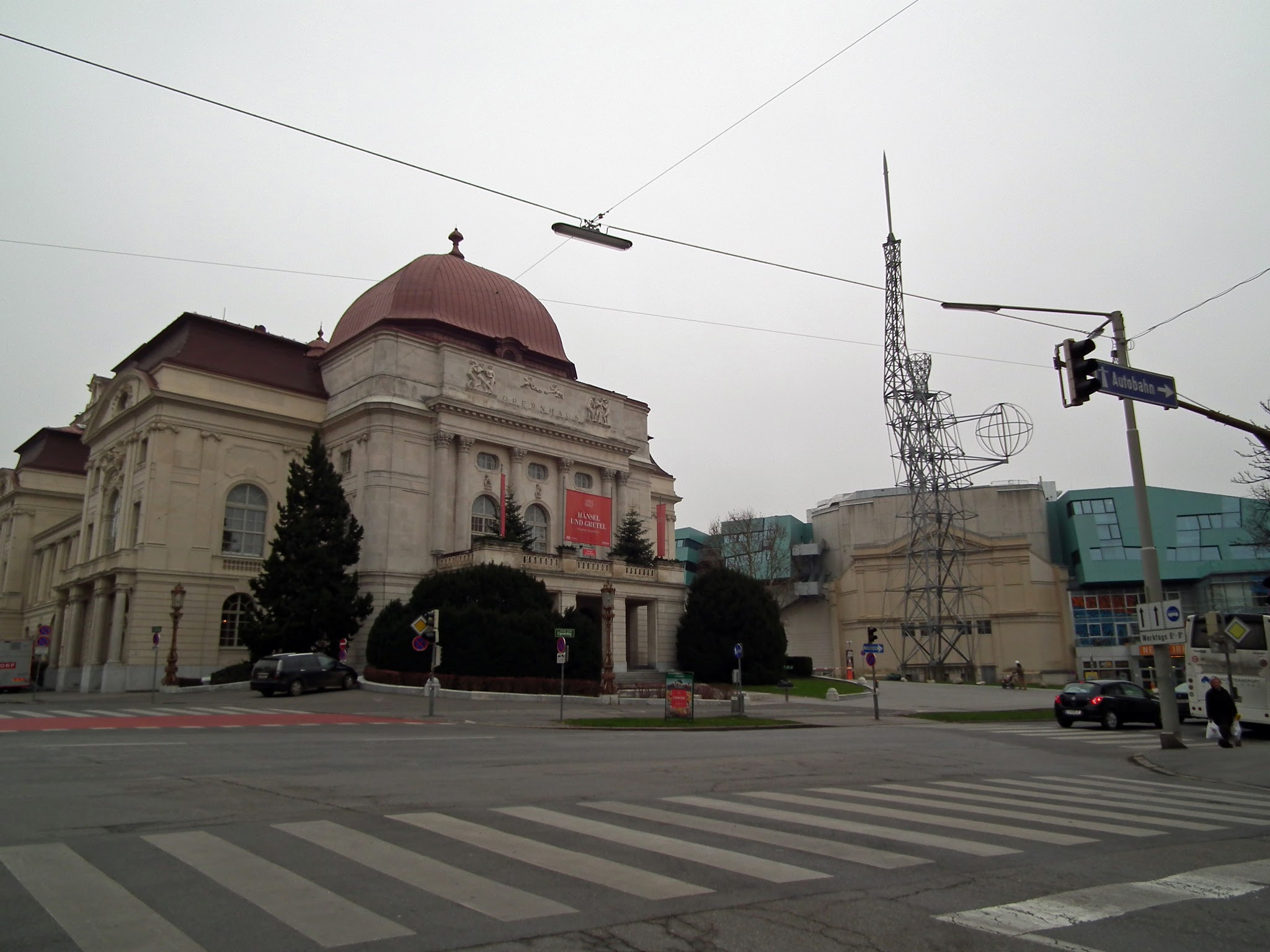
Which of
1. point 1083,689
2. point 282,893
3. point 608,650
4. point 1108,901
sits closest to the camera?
point 282,893

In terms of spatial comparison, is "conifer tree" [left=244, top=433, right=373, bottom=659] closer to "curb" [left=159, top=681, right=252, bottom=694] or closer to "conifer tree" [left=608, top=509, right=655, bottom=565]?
"curb" [left=159, top=681, right=252, bottom=694]

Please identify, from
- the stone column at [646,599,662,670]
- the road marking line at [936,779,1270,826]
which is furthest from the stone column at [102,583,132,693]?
the road marking line at [936,779,1270,826]

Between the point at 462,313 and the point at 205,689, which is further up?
the point at 462,313

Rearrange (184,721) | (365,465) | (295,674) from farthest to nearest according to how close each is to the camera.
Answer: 1. (365,465)
2. (295,674)
3. (184,721)

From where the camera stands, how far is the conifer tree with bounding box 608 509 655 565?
52656 millimetres

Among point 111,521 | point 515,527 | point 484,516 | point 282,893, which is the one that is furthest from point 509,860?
point 111,521

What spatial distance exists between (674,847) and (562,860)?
1.06 m

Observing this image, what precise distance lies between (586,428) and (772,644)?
1789 cm

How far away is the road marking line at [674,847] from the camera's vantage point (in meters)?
6.51

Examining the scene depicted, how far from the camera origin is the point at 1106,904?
5848 millimetres

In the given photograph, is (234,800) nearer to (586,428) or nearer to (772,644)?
(772,644)

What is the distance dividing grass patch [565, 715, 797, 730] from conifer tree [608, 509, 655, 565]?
25.0 meters

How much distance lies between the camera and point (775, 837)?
791cm

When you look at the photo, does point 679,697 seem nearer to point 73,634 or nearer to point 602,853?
point 602,853
